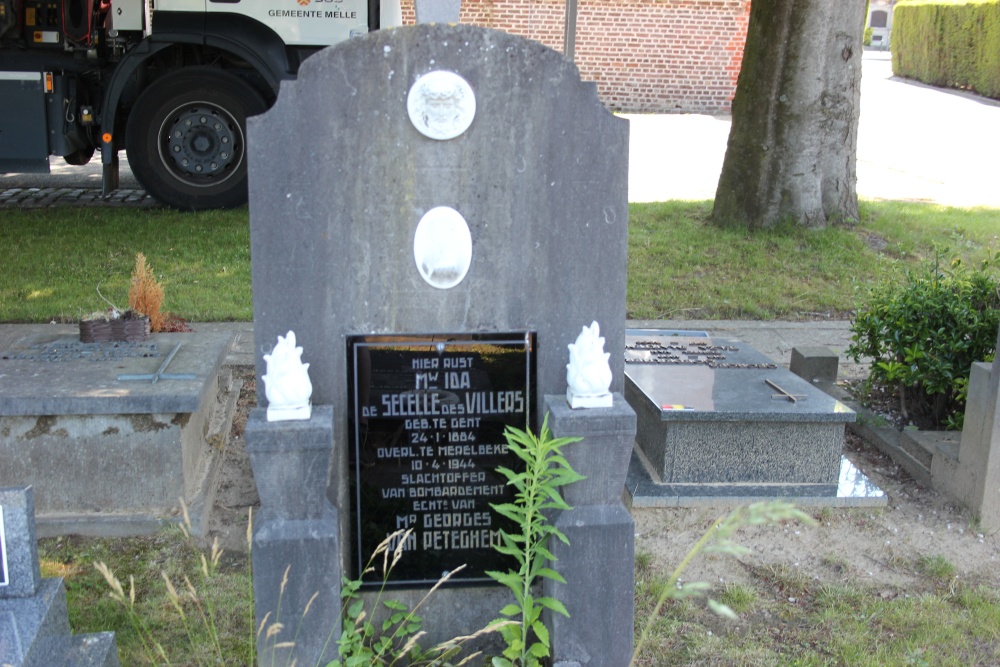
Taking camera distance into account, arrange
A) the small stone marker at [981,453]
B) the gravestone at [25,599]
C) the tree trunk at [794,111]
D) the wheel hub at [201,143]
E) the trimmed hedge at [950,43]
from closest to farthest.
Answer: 1. the gravestone at [25,599]
2. the small stone marker at [981,453]
3. the tree trunk at [794,111]
4. the wheel hub at [201,143]
5. the trimmed hedge at [950,43]

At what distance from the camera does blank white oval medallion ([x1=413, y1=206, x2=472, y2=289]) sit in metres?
3.29

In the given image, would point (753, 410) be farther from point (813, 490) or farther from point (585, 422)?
point (585, 422)

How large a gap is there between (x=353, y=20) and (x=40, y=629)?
781cm

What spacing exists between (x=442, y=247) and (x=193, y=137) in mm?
7020

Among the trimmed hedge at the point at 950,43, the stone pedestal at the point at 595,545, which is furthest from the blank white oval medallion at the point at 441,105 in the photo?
the trimmed hedge at the point at 950,43

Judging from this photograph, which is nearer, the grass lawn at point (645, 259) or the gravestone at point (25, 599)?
the gravestone at point (25, 599)

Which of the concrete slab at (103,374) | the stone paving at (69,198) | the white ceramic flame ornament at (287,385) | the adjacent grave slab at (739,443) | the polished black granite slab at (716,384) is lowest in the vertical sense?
the adjacent grave slab at (739,443)

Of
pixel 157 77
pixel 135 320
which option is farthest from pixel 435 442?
pixel 157 77

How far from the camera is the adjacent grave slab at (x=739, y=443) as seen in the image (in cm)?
453

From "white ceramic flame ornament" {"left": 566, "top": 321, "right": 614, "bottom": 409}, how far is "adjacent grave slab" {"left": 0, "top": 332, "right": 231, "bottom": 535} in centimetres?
180

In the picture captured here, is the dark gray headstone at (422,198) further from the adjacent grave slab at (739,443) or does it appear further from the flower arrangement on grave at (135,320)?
the flower arrangement on grave at (135,320)

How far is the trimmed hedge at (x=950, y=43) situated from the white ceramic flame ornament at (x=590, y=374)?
74.3 feet

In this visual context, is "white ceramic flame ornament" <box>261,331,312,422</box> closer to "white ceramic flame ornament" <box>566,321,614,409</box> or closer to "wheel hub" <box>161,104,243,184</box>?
"white ceramic flame ornament" <box>566,321,614,409</box>

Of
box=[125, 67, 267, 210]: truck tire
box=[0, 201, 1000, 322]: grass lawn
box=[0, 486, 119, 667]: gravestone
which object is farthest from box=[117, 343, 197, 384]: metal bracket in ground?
box=[125, 67, 267, 210]: truck tire
